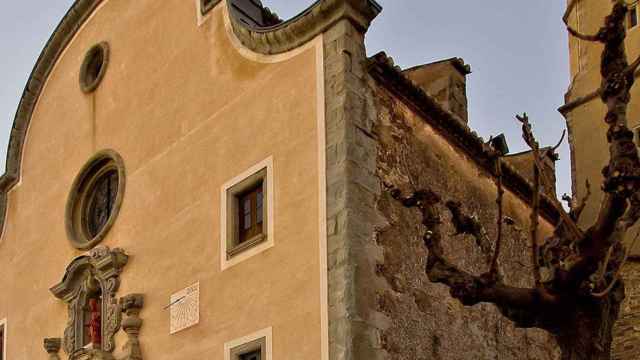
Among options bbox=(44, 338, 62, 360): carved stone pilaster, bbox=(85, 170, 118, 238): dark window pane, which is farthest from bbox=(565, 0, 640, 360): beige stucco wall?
bbox=(44, 338, 62, 360): carved stone pilaster

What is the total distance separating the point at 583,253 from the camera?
1053cm

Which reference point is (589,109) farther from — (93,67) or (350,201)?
(93,67)

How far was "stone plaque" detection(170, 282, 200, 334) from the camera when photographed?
15625 millimetres

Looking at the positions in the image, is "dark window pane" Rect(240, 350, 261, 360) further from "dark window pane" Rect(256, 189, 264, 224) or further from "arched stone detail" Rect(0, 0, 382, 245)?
"arched stone detail" Rect(0, 0, 382, 245)

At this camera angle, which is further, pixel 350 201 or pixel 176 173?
pixel 176 173

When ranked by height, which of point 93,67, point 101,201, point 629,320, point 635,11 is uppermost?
point 635,11

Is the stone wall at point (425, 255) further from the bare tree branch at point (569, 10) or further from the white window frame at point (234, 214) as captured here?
the bare tree branch at point (569, 10)

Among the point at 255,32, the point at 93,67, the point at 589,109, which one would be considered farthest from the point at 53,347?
the point at 589,109

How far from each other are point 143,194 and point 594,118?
8017 millimetres

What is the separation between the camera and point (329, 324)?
13477 millimetres

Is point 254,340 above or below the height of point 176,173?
below

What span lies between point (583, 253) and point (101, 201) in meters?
10.4

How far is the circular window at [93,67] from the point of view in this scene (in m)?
19.8

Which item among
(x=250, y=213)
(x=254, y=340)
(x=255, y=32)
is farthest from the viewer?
(x=255, y=32)
